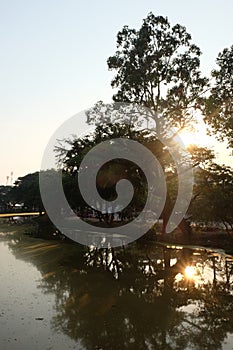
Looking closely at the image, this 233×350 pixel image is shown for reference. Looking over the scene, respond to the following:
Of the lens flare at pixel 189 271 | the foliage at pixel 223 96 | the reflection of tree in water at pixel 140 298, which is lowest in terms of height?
the reflection of tree in water at pixel 140 298

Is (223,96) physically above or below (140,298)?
above

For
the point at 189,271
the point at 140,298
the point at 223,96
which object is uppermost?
the point at 223,96

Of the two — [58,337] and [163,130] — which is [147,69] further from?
[58,337]

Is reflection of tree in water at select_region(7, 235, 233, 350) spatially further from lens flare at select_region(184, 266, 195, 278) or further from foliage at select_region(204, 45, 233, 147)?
foliage at select_region(204, 45, 233, 147)

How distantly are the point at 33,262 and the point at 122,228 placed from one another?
2236 cm

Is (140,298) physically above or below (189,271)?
below

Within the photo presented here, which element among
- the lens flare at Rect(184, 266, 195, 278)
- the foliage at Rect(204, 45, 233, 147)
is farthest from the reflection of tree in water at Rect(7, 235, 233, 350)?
the foliage at Rect(204, 45, 233, 147)

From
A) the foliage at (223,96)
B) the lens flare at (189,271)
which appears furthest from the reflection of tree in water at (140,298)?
the foliage at (223,96)

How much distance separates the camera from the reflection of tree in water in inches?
441

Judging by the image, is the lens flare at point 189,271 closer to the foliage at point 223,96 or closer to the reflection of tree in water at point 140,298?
the reflection of tree in water at point 140,298

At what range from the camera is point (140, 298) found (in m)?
15.7

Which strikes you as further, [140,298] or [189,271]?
[189,271]

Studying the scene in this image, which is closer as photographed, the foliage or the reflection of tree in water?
the reflection of tree in water

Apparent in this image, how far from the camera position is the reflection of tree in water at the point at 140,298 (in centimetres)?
1120
